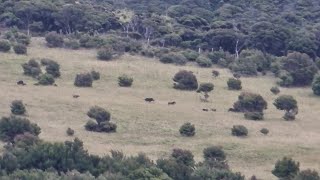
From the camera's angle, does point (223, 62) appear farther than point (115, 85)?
Yes

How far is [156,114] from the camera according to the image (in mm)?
44562

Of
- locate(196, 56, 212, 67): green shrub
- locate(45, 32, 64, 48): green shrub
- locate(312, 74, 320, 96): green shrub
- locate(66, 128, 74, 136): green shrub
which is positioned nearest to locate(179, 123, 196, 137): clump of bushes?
locate(66, 128, 74, 136): green shrub

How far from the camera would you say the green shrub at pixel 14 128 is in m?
36.4

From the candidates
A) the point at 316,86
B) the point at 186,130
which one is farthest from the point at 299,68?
the point at 186,130

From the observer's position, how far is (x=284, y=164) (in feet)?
110

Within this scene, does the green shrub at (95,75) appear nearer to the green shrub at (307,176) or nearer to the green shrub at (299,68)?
the green shrub at (299,68)

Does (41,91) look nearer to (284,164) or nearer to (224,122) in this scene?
(224,122)

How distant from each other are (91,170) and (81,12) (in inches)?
1775

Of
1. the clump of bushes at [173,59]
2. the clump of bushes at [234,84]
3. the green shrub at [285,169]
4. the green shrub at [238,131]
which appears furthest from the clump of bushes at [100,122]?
the clump of bushes at [173,59]

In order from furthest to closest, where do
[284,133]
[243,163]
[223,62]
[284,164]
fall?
1. [223,62]
2. [284,133]
3. [243,163]
4. [284,164]

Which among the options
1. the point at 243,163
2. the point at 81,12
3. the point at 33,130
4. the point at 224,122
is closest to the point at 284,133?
the point at 224,122

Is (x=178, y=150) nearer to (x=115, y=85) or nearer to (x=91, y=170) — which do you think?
(x=91, y=170)

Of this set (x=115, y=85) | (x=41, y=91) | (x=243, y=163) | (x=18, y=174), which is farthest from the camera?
(x=115, y=85)

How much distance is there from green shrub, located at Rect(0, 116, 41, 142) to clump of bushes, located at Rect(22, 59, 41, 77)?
14.5 metres
